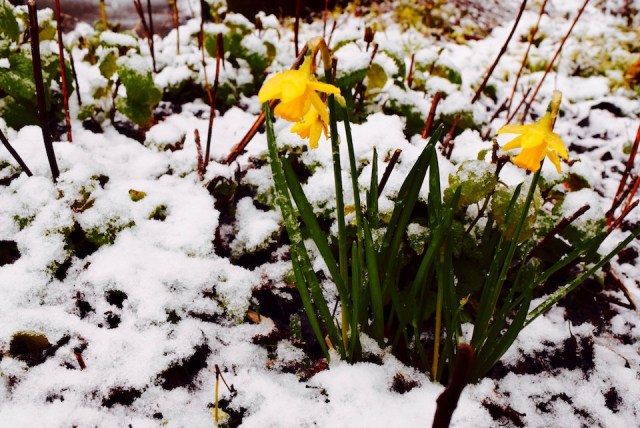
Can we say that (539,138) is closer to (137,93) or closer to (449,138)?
(449,138)

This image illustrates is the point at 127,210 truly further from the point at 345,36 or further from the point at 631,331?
the point at 631,331

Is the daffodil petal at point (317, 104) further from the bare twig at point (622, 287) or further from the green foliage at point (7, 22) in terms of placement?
the green foliage at point (7, 22)

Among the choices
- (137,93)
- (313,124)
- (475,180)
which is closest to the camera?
(313,124)

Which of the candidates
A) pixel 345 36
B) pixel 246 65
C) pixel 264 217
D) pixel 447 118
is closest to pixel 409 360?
pixel 264 217

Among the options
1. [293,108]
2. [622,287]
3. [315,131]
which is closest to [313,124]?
[315,131]

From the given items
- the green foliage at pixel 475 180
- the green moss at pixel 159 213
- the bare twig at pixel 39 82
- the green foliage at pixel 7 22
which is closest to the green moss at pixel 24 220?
the bare twig at pixel 39 82

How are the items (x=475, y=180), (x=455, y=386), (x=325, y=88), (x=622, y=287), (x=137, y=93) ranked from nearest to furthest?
(x=455, y=386), (x=325, y=88), (x=475, y=180), (x=622, y=287), (x=137, y=93)

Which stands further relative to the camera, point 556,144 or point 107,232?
point 107,232
